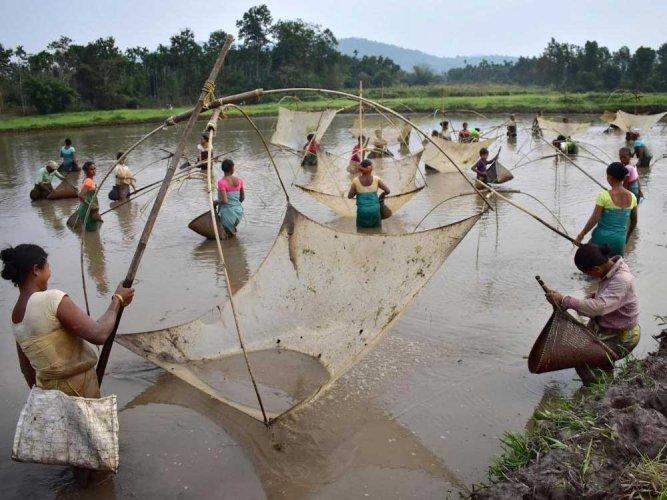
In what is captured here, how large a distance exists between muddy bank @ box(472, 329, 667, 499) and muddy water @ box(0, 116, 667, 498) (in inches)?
17.6

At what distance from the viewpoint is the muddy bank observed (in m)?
2.34

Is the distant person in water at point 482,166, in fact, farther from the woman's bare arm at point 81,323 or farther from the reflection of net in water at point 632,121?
the woman's bare arm at point 81,323

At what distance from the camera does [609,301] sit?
3455mm

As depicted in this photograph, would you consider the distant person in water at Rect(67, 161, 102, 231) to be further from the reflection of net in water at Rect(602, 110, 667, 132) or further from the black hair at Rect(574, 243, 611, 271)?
the reflection of net in water at Rect(602, 110, 667, 132)

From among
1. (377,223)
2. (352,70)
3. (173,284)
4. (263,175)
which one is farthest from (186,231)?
(352,70)

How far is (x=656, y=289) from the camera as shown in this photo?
539 cm

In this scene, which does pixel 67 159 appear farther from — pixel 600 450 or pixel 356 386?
pixel 600 450

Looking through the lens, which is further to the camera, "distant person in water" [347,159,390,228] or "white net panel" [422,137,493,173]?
"white net panel" [422,137,493,173]

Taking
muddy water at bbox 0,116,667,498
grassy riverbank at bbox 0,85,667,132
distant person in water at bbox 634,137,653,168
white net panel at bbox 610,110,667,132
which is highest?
grassy riverbank at bbox 0,85,667,132

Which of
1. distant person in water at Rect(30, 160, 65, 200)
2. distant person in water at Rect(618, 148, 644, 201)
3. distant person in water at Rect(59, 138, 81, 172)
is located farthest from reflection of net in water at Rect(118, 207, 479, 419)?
distant person in water at Rect(59, 138, 81, 172)

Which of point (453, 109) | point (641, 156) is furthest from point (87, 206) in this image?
point (453, 109)

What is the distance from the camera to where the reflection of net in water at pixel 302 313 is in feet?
12.3

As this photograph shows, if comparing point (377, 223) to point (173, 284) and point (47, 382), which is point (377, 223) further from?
point (47, 382)

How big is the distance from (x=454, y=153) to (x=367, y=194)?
5.61 meters
